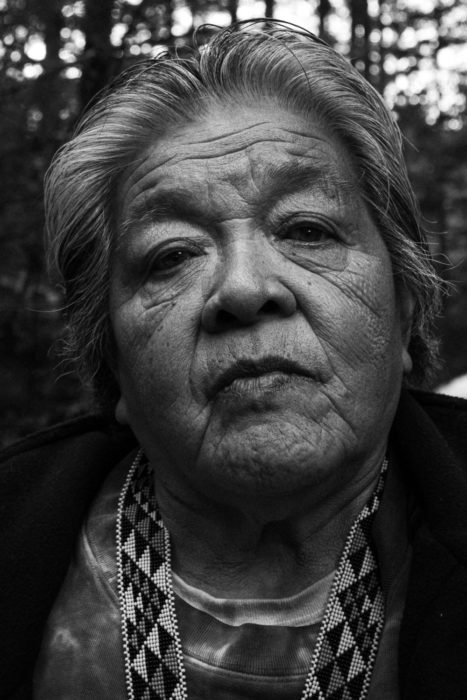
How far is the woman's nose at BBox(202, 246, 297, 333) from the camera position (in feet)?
5.87

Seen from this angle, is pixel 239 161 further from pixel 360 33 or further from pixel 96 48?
pixel 360 33

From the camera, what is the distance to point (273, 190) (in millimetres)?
1956

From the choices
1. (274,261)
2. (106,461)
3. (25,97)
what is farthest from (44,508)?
(25,97)

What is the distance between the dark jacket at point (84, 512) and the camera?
1.76m

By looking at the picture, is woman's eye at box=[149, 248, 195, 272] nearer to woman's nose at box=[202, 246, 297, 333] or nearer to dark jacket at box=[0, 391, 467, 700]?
woman's nose at box=[202, 246, 297, 333]

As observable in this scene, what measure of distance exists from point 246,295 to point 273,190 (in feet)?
1.11

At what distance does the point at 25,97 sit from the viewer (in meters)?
3.66

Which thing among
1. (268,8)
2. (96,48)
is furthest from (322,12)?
(96,48)

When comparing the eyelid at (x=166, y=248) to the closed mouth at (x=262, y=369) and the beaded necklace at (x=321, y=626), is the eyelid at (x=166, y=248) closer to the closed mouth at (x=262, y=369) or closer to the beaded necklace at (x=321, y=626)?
the closed mouth at (x=262, y=369)

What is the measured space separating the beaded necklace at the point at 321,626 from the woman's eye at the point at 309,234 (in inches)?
25.6

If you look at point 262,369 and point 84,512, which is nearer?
point 262,369

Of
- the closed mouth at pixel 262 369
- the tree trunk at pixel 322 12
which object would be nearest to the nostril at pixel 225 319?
the closed mouth at pixel 262 369

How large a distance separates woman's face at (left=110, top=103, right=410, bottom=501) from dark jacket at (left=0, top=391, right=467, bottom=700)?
189 mm

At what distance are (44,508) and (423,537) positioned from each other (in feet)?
3.58
